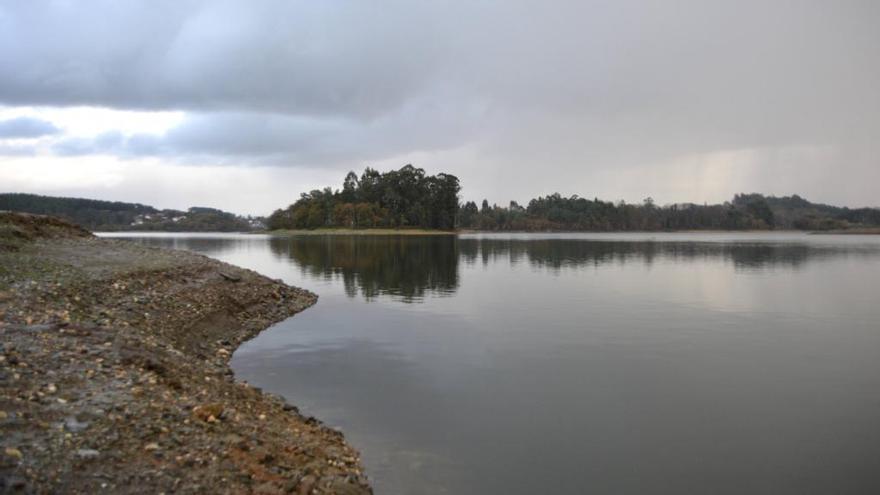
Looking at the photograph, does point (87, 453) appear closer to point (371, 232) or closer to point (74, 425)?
point (74, 425)

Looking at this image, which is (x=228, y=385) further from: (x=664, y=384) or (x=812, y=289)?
(x=812, y=289)

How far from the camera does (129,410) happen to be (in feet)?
31.7

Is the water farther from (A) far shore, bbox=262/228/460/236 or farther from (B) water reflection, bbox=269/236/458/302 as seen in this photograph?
(A) far shore, bbox=262/228/460/236

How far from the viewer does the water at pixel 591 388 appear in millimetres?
10906

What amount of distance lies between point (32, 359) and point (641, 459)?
1187cm

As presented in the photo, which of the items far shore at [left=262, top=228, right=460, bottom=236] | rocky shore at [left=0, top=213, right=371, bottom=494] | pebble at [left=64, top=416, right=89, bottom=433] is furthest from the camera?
far shore at [left=262, top=228, right=460, bottom=236]

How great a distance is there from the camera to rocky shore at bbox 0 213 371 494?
7.89 meters

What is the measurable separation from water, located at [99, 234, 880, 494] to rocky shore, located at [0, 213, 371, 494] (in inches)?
55.8

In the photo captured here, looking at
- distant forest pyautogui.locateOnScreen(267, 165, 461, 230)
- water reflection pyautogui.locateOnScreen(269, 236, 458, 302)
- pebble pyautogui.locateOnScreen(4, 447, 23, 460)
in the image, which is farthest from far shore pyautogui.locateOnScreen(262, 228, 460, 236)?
pebble pyautogui.locateOnScreen(4, 447, 23, 460)

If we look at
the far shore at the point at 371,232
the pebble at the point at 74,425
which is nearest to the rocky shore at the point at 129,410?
the pebble at the point at 74,425

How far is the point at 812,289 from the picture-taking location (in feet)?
130

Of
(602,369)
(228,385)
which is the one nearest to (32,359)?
(228,385)

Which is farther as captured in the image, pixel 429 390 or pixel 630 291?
pixel 630 291

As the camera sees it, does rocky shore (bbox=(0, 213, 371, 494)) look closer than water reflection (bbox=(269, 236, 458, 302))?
Yes
